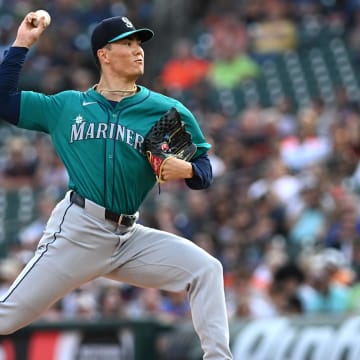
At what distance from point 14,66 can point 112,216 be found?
967mm

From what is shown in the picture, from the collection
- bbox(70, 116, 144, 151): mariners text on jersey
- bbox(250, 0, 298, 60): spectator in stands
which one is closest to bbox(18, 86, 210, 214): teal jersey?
bbox(70, 116, 144, 151): mariners text on jersey

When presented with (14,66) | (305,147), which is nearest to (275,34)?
(305,147)

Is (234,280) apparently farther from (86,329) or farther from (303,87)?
(303,87)

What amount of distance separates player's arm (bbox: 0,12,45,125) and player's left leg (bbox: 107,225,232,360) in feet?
3.22

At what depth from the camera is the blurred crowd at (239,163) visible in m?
10.9

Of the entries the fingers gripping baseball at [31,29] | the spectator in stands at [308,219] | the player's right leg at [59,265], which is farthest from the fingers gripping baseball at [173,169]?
the spectator in stands at [308,219]

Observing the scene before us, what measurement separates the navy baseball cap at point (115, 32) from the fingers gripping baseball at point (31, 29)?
1.03ft

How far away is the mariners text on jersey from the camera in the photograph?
20.9 ft

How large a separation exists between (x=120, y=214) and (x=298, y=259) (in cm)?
502

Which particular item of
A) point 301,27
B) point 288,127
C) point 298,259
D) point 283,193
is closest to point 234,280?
point 298,259

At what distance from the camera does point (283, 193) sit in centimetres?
1219

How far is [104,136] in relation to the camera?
639 centimetres

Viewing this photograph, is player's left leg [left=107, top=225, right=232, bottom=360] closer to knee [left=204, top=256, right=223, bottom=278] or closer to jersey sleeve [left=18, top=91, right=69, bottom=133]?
knee [left=204, top=256, right=223, bottom=278]

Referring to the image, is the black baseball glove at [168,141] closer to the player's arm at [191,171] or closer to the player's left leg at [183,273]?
the player's arm at [191,171]
